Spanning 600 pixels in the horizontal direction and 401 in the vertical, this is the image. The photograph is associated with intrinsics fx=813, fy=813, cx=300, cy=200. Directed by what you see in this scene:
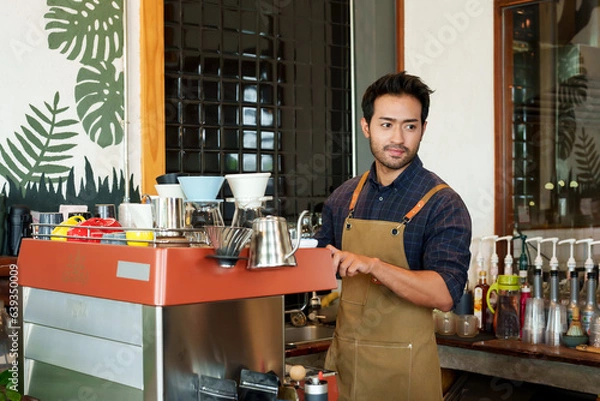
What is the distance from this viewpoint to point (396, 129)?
10.0ft

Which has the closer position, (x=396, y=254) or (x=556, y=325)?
(x=396, y=254)

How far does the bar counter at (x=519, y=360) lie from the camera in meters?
3.71

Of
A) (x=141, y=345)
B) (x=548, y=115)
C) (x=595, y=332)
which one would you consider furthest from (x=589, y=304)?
(x=141, y=345)

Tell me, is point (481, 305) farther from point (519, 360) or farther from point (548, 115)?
point (548, 115)

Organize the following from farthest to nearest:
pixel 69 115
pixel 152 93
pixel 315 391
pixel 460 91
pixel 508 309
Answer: pixel 460 91 → pixel 508 309 → pixel 152 93 → pixel 69 115 → pixel 315 391

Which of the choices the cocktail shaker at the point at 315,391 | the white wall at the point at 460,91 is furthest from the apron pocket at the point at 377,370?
the white wall at the point at 460,91

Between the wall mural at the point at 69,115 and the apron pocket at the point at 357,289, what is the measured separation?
1.32 m

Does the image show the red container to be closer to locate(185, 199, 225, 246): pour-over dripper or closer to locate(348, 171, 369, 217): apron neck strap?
locate(185, 199, 225, 246): pour-over dripper

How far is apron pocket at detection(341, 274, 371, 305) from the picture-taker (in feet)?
10.3

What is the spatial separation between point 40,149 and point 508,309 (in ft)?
8.02

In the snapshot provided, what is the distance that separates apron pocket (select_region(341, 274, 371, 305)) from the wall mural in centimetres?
132

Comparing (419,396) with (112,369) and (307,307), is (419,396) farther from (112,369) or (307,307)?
(307,307)

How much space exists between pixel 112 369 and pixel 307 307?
2.89 metres

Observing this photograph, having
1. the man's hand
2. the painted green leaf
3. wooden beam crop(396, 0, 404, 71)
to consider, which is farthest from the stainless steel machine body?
wooden beam crop(396, 0, 404, 71)
